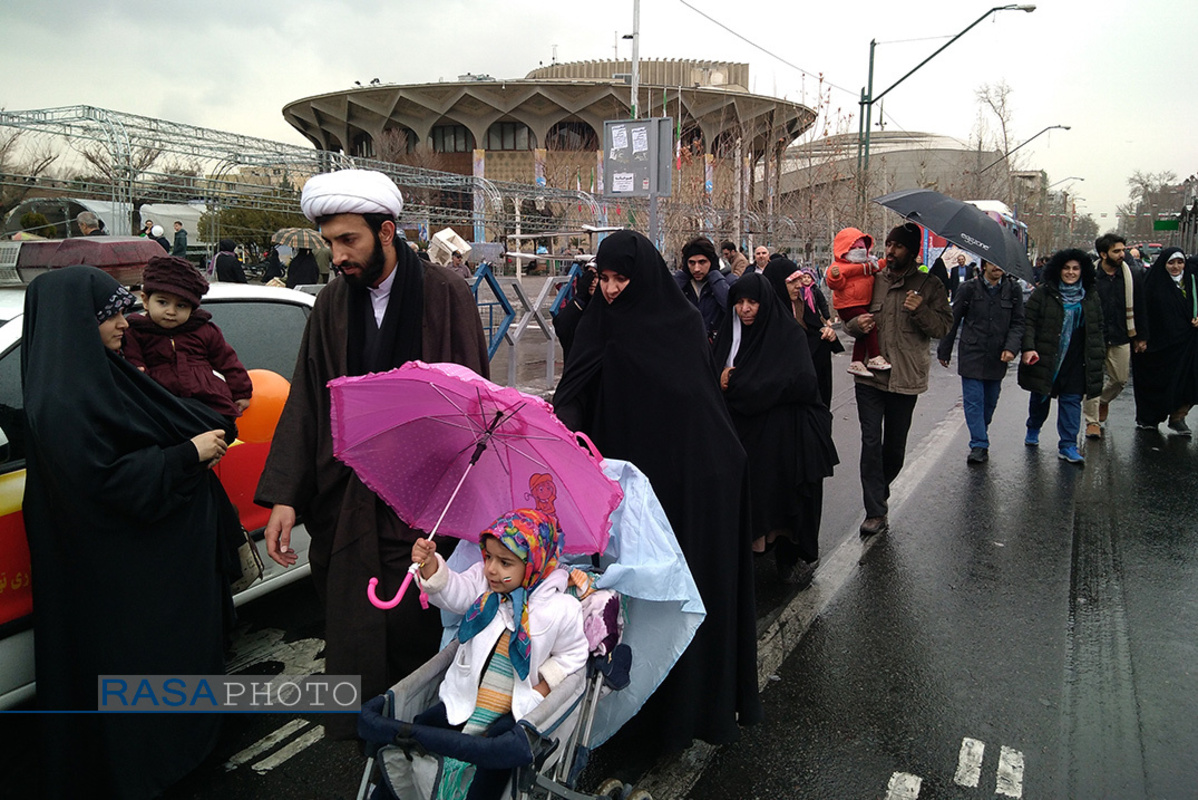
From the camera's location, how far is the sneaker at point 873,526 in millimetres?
5682

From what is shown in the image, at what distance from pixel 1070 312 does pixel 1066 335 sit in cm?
22

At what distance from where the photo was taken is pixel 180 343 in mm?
3555

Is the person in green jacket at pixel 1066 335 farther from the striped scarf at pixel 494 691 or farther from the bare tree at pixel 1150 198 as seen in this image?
the bare tree at pixel 1150 198

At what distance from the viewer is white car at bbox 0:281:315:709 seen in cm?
277

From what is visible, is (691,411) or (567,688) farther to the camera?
(691,411)

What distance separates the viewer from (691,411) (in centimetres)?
310

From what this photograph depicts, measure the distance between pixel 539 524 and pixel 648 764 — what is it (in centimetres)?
132

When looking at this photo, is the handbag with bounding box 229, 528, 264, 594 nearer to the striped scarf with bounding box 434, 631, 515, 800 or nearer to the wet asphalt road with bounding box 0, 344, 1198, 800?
the wet asphalt road with bounding box 0, 344, 1198, 800

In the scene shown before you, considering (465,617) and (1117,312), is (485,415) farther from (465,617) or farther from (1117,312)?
(1117,312)

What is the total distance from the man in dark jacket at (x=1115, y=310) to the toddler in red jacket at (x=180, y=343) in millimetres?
8233

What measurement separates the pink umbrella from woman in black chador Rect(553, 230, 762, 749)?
63cm

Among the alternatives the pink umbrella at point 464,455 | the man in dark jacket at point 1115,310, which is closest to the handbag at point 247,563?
the pink umbrella at point 464,455

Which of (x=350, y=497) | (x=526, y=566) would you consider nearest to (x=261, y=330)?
(x=350, y=497)

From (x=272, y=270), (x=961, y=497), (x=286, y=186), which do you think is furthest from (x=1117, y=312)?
(x=286, y=186)
